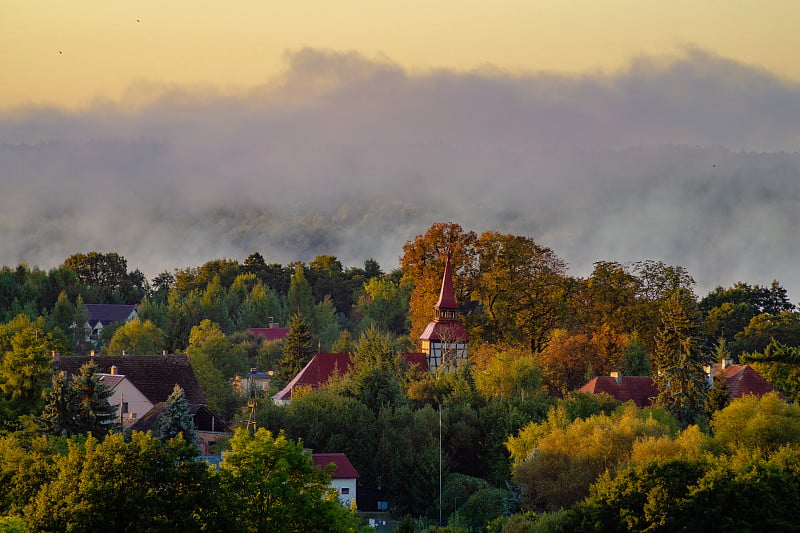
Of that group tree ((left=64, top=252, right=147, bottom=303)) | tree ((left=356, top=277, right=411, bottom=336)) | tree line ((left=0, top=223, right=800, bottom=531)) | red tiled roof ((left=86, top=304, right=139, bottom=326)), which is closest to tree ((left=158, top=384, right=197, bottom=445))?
tree line ((left=0, top=223, right=800, bottom=531))

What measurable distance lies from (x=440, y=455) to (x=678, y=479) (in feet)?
59.4

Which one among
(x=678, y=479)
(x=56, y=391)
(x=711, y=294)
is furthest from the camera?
(x=711, y=294)

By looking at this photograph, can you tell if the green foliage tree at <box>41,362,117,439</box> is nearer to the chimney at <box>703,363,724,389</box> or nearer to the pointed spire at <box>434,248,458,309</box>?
the chimney at <box>703,363,724,389</box>

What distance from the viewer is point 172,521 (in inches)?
1629

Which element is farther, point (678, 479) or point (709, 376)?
point (709, 376)

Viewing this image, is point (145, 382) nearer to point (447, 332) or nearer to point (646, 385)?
point (447, 332)

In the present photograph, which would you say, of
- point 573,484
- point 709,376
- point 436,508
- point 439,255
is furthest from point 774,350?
point 439,255

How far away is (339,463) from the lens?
212 ft

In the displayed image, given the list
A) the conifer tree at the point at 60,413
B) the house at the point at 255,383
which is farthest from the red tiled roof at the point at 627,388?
the conifer tree at the point at 60,413

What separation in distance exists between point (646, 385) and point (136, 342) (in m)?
56.0

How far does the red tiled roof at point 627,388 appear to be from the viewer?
7894 centimetres

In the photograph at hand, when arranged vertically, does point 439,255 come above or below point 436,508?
above

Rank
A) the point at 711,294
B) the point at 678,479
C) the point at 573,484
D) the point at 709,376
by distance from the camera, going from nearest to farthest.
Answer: the point at 678,479
the point at 573,484
the point at 709,376
the point at 711,294

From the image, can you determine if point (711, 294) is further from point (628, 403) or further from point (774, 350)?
point (774, 350)
